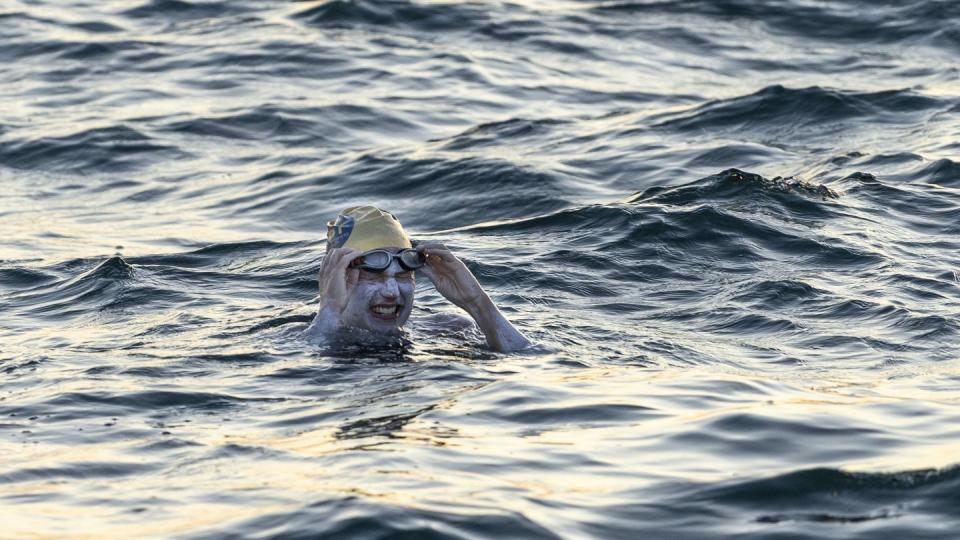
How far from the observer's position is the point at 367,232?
9977 mm

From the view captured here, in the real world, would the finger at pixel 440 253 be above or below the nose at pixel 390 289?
above

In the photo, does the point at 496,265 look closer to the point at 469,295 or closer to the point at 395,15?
the point at 469,295

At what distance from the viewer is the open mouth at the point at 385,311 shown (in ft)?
32.7

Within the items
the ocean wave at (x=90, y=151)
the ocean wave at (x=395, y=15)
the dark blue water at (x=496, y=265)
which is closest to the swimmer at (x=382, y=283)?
the dark blue water at (x=496, y=265)

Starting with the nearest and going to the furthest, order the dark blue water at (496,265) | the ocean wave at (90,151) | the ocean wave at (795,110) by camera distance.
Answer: the dark blue water at (496,265)
the ocean wave at (90,151)
the ocean wave at (795,110)

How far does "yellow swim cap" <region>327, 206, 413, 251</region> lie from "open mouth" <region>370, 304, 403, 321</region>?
0.35 m

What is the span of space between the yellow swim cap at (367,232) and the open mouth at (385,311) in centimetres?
35

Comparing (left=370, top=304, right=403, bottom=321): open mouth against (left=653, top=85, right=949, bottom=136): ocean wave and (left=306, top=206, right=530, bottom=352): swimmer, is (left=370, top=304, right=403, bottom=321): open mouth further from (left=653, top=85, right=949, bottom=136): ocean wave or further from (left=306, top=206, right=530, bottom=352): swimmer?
(left=653, top=85, right=949, bottom=136): ocean wave

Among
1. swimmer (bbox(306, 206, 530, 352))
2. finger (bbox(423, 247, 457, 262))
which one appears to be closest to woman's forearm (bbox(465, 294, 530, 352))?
swimmer (bbox(306, 206, 530, 352))

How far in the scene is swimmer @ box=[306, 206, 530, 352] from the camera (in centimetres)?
986

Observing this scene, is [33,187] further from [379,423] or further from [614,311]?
[379,423]

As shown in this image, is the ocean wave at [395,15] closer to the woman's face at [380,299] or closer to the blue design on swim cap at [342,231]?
the blue design on swim cap at [342,231]

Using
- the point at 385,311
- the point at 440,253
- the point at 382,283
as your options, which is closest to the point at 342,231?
the point at 382,283

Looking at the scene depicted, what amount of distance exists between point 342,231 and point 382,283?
406 millimetres
